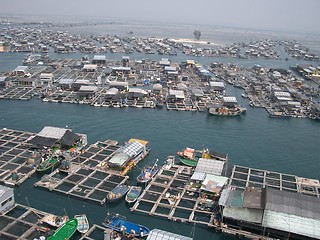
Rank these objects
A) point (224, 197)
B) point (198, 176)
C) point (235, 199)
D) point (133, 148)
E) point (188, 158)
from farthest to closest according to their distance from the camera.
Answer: point (188, 158) → point (133, 148) → point (198, 176) → point (224, 197) → point (235, 199)

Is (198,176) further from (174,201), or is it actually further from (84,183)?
(84,183)

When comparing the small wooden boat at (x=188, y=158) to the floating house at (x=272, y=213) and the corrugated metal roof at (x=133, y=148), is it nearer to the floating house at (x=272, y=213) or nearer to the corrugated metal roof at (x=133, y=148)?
the corrugated metal roof at (x=133, y=148)

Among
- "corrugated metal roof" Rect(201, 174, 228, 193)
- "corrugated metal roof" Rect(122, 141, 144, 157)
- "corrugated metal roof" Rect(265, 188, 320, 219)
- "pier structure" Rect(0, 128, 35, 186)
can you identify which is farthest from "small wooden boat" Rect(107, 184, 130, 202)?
"corrugated metal roof" Rect(265, 188, 320, 219)

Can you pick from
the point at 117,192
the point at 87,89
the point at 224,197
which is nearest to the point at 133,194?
the point at 117,192

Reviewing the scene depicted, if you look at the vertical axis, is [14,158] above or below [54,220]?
above

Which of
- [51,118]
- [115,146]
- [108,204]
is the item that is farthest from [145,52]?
[108,204]

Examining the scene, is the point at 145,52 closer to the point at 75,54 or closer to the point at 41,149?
the point at 75,54
